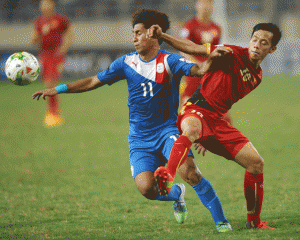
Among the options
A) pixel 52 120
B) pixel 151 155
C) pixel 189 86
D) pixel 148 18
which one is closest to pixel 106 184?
pixel 151 155

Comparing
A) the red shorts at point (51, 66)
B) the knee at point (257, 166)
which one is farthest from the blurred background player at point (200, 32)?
the red shorts at point (51, 66)

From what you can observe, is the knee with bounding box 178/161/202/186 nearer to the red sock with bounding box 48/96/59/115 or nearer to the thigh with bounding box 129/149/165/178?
the thigh with bounding box 129/149/165/178

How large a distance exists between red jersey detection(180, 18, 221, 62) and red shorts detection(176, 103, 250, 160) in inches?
145

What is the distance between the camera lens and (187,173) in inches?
155

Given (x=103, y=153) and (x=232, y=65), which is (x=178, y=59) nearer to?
(x=232, y=65)

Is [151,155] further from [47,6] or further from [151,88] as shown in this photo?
[47,6]

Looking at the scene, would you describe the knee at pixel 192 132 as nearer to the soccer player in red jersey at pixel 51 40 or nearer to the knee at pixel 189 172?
the knee at pixel 189 172

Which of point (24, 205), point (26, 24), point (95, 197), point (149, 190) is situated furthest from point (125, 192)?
point (26, 24)

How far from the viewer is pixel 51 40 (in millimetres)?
10289

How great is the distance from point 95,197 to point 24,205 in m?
0.87

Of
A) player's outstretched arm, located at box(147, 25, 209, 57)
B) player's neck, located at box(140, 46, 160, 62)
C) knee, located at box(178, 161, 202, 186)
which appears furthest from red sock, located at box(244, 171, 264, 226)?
player's neck, located at box(140, 46, 160, 62)

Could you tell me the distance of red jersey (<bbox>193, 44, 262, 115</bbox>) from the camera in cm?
385

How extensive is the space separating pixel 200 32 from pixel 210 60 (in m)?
3.98

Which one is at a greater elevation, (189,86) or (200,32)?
(200,32)
